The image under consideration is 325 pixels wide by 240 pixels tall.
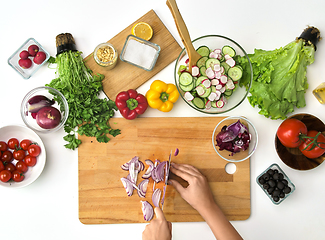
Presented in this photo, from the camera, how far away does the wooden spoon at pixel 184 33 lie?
127 cm

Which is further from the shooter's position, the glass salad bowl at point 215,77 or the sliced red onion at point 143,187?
the sliced red onion at point 143,187

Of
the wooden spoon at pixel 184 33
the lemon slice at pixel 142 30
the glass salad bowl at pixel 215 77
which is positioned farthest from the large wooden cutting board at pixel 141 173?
the lemon slice at pixel 142 30

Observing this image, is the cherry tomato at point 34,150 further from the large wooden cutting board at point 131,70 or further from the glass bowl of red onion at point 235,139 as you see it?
the glass bowl of red onion at point 235,139

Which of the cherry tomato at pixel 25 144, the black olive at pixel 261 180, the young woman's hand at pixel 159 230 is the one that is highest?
the cherry tomato at pixel 25 144

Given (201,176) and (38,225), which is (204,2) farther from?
(38,225)

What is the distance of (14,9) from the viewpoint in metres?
1.58

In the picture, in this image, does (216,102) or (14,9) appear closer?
(216,102)

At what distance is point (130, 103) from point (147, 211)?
0.66 metres

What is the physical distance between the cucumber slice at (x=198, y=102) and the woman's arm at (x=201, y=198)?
375 mm

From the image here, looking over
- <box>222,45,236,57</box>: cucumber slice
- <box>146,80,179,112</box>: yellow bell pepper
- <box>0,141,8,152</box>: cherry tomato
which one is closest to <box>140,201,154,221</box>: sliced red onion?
<box>146,80,179,112</box>: yellow bell pepper

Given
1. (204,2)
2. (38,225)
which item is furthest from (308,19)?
(38,225)

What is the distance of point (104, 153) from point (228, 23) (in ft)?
3.67

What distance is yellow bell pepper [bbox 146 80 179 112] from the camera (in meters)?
1.46

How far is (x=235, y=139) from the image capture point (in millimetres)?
1457
